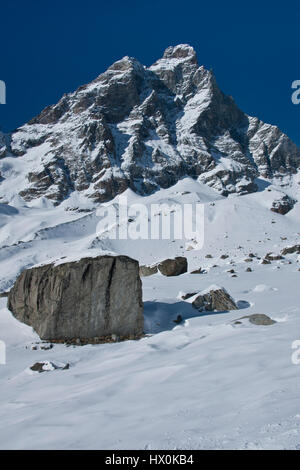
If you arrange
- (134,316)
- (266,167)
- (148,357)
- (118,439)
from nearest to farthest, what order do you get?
1. (118,439)
2. (148,357)
3. (134,316)
4. (266,167)

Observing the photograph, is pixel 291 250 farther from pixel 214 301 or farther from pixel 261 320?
pixel 261 320

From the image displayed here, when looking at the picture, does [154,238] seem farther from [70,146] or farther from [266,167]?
[266,167]

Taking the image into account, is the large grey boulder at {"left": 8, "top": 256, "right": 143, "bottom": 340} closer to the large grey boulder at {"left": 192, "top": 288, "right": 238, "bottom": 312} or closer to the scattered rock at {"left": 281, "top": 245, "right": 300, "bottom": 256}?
the large grey boulder at {"left": 192, "top": 288, "right": 238, "bottom": 312}

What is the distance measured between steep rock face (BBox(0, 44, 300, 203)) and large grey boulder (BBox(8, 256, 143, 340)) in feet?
317

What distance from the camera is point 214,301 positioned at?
1598cm

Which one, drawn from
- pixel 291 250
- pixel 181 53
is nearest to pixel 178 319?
pixel 291 250

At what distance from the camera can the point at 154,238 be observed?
162 feet

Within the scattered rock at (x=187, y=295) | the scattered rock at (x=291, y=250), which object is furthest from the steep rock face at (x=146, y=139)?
the scattered rock at (x=187, y=295)

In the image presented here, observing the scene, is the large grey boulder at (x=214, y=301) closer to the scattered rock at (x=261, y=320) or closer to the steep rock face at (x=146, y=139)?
the scattered rock at (x=261, y=320)

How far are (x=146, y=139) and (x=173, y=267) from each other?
11454 cm

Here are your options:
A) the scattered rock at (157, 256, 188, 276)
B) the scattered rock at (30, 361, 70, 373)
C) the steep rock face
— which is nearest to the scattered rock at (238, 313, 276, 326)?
the scattered rock at (30, 361, 70, 373)

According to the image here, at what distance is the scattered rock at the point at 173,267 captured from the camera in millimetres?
25391

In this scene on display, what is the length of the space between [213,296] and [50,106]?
155424mm

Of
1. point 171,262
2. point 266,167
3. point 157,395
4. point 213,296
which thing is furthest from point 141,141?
point 157,395
